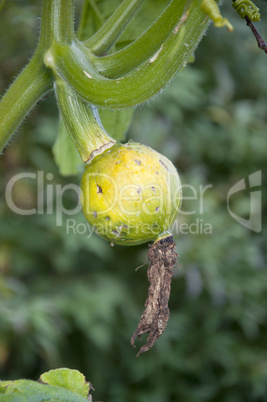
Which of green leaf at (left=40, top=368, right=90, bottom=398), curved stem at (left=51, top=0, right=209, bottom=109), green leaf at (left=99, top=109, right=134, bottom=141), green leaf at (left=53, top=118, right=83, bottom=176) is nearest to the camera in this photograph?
curved stem at (left=51, top=0, right=209, bottom=109)

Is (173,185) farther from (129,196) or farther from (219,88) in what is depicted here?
(219,88)

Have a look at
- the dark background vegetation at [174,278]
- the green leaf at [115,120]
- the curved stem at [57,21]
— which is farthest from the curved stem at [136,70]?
the dark background vegetation at [174,278]

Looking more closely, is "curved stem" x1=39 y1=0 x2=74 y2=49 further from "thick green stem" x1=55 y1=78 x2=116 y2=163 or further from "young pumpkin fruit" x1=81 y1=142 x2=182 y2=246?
"young pumpkin fruit" x1=81 y1=142 x2=182 y2=246

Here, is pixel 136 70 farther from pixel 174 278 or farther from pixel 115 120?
pixel 174 278

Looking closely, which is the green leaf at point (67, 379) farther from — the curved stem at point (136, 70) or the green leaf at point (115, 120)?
the green leaf at point (115, 120)

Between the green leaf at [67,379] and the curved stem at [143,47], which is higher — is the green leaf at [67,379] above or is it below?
below

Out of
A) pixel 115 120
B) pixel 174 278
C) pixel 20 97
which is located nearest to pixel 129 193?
pixel 20 97

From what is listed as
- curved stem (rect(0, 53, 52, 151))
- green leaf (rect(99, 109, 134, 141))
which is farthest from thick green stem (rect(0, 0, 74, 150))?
green leaf (rect(99, 109, 134, 141))
